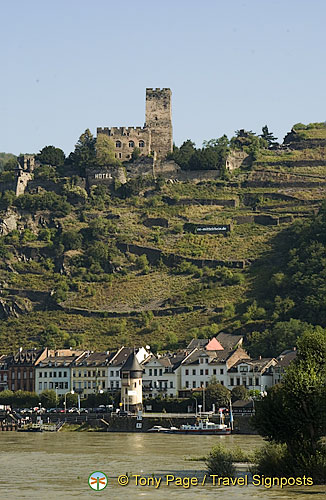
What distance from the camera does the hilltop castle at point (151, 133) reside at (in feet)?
529

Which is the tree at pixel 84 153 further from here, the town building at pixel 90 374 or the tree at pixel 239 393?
the tree at pixel 239 393

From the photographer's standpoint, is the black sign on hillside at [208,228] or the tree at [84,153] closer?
the black sign on hillside at [208,228]

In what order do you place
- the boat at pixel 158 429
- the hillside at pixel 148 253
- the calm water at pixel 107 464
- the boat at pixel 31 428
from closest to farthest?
the calm water at pixel 107 464
the boat at pixel 158 429
the boat at pixel 31 428
the hillside at pixel 148 253

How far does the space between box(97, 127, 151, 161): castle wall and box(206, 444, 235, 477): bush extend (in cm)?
10964

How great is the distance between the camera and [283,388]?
52219 mm

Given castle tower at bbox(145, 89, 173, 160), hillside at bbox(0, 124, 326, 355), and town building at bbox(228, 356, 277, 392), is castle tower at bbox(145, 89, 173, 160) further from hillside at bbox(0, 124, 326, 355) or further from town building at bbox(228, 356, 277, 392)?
town building at bbox(228, 356, 277, 392)

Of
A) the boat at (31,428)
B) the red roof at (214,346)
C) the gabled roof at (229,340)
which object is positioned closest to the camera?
the boat at (31,428)

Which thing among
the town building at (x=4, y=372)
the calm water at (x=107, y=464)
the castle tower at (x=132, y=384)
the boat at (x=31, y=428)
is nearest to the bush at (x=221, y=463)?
the calm water at (x=107, y=464)

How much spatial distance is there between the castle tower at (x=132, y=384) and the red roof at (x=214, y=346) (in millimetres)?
12079

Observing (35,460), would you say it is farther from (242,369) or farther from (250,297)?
(250,297)

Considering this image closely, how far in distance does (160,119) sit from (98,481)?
111904 millimetres

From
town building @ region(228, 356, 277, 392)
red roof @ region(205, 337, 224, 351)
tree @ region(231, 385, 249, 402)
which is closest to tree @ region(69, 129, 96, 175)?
red roof @ region(205, 337, 224, 351)

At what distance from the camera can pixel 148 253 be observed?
470ft

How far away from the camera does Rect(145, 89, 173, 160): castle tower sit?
530 feet
